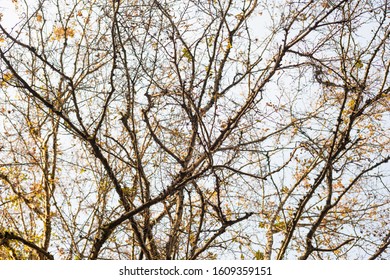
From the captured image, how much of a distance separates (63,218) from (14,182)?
1481 mm

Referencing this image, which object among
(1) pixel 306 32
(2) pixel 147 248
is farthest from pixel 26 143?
(1) pixel 306 32

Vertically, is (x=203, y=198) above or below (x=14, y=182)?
below

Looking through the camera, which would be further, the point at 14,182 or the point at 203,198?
the point at 14,182

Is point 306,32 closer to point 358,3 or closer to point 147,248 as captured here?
point 358,3

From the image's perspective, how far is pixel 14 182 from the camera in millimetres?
7379

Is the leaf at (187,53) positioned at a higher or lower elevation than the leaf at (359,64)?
higher

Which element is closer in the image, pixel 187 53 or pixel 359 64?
pixel 359 64

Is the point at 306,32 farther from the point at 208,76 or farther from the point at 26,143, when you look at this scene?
the point at 26,143

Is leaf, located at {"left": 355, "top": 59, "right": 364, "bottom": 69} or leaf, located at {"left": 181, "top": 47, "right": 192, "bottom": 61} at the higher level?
leaf, located at {"left": 181, "top": 47, "right": 192, "bottom": 61}

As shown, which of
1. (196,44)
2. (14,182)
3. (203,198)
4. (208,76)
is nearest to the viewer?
(203,198)

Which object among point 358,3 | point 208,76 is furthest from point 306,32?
point 208,76

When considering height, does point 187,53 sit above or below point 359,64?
above
